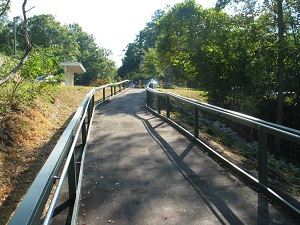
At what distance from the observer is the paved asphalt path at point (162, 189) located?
11.5 feet

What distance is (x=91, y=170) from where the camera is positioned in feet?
16.7

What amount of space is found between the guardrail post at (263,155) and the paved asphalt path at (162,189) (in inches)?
9.6

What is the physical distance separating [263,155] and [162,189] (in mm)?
1452

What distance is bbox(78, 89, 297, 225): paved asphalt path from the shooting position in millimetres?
3502

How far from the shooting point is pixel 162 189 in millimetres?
4285

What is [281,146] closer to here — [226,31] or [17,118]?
[226,31]

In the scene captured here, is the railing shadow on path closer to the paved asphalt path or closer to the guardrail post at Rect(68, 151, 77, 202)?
the paved asphalt path

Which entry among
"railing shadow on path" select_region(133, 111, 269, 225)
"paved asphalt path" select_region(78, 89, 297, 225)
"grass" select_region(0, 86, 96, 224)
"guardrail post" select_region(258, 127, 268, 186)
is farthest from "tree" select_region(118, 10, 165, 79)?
"guardrail post" select_region(258, 127, 268, 186)

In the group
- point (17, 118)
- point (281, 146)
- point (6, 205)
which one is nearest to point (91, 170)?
point (6, 205)

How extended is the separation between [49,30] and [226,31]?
3595cm

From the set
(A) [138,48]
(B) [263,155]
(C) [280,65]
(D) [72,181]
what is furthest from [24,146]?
(A) [138,48]

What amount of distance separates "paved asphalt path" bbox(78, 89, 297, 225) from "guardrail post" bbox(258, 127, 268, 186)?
243mm

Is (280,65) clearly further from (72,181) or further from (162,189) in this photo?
(72,181)

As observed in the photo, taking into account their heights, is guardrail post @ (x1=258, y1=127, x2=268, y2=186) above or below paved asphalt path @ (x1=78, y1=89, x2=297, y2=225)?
above
